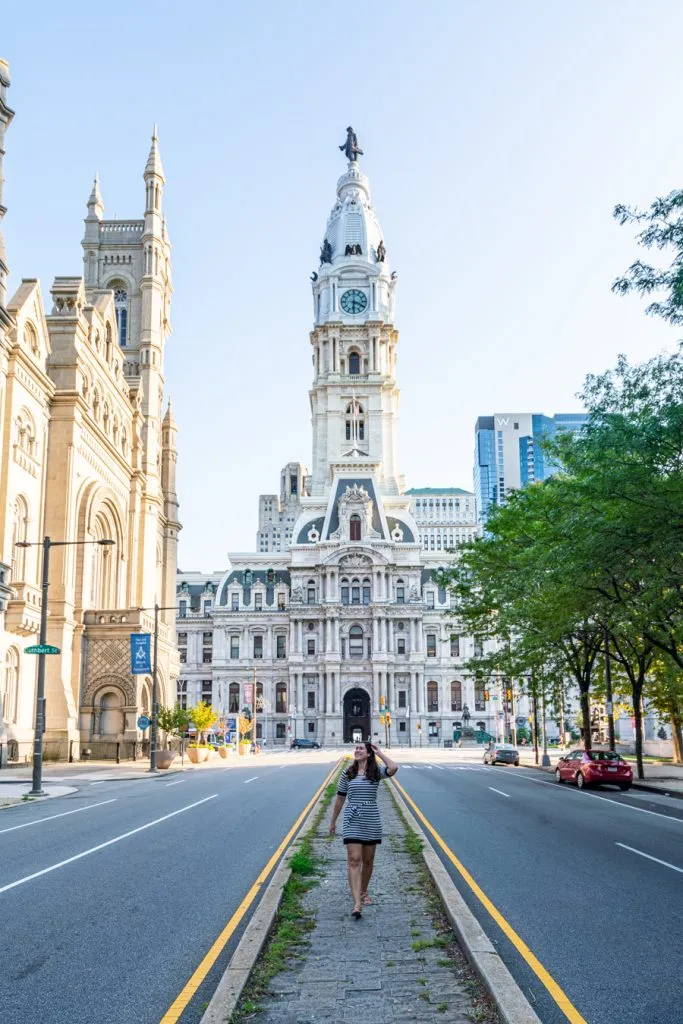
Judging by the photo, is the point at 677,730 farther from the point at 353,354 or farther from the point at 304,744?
the point at 353,354

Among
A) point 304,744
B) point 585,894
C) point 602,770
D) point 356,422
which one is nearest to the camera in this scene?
point 585,894

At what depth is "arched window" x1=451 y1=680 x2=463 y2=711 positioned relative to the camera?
108m

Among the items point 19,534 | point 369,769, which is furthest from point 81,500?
point 369,769

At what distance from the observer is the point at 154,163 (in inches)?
2960

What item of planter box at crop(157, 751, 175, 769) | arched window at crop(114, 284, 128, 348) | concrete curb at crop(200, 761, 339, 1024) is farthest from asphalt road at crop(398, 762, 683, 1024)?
arched window at crop(114, 284, 128, 348)

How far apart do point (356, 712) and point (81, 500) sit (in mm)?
58879

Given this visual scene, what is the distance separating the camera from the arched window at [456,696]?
10812 cm

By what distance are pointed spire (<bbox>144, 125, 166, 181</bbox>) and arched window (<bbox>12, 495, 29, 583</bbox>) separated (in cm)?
3889

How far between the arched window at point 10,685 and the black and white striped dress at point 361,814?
34.1m

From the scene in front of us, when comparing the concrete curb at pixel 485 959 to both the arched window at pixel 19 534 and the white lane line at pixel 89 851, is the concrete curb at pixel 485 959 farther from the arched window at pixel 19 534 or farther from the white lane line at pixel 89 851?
the arched window at pixel 19 534

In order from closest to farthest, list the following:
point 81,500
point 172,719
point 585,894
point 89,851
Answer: point 585,894, point 89,851, point 81,500, point 172,719

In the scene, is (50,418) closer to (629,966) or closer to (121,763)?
(121,763)

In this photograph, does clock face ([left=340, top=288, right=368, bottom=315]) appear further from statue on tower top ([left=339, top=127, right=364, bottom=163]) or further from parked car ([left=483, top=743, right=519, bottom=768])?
parked car ([left=483, top=743, right=519, bottom=768])

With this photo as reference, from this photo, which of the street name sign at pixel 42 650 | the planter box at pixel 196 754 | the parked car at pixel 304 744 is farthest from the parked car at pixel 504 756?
the parked car at pixel 304 744
